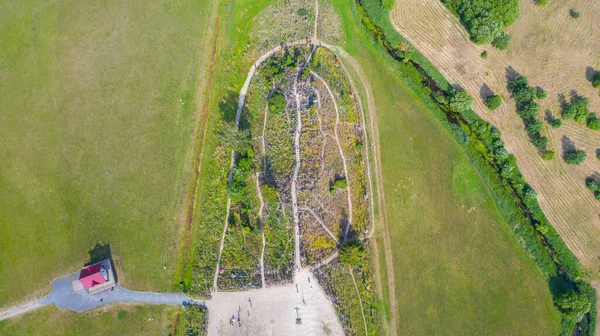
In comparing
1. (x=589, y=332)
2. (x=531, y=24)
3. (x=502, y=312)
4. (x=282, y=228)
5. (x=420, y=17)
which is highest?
(x=420, y=17)

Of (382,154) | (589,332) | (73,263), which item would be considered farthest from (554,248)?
(73,263)

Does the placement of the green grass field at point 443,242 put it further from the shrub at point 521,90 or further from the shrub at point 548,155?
the shrub at point 521,90

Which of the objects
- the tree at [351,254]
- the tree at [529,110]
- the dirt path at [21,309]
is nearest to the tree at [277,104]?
the tree at [351,254]

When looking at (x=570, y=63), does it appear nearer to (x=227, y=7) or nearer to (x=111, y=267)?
(x=227, y=7)

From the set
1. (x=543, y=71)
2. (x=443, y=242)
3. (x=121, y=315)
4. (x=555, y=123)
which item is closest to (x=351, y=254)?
(x=443, y=242)

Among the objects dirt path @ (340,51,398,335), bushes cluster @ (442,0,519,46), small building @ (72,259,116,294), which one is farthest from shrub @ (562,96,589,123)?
small building @ (72,259,116,294)

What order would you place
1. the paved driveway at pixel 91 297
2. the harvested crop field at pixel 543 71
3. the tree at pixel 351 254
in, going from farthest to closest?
the harvested crop field at pixel 543 71 → the paved driveway at pixel 91 297 → the tree at pixel 351 254

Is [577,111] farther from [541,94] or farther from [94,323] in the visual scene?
[94,323]
